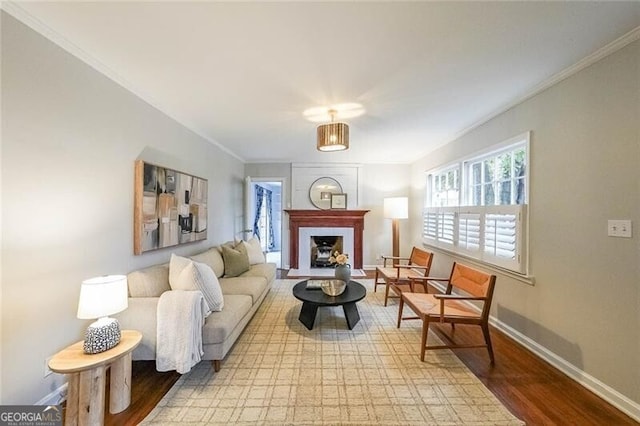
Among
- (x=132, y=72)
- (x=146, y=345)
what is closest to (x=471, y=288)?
(x=146, y=345)

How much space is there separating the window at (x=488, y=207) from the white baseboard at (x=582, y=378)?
0.67 m

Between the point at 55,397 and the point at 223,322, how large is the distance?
1.10 meters

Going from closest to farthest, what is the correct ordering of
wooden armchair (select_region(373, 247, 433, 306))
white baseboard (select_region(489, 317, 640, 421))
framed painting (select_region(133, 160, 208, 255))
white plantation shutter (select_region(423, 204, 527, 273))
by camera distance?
white baseboard (select_region(489, 317, 640, 421)) < framed painting (select_region(133, 160, 208, 255)) < white plantation shutter (select_region(423, 204, 527, 273)) < wooden armchair (select_region(373, 247, 433, 306))

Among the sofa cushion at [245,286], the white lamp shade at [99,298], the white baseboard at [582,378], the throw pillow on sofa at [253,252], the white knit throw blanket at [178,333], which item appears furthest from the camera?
the throw pillow on sofa at [253,252]

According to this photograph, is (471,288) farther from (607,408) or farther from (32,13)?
(32,13)

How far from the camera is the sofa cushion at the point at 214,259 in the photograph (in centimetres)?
334

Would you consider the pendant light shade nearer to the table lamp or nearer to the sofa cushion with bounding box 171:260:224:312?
the sofa cushion with bounding box 171:260:224:312

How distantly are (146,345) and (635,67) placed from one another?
388 centimetres

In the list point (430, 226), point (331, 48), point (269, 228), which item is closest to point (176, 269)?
point (331, 48)

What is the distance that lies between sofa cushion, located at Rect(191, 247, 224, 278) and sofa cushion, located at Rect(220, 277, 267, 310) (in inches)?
6.0

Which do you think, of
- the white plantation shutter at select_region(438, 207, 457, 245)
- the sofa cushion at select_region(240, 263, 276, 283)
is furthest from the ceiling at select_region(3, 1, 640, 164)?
the sofa cushion at select_region(240, 263, 276, 283)

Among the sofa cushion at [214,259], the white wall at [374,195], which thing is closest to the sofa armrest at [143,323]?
the sofa cushion at [214,259]

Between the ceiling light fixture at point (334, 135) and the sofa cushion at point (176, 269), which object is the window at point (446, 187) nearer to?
the ceiling light fixture at point (334, 135)

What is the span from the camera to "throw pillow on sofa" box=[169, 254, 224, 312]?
7.29 feet
